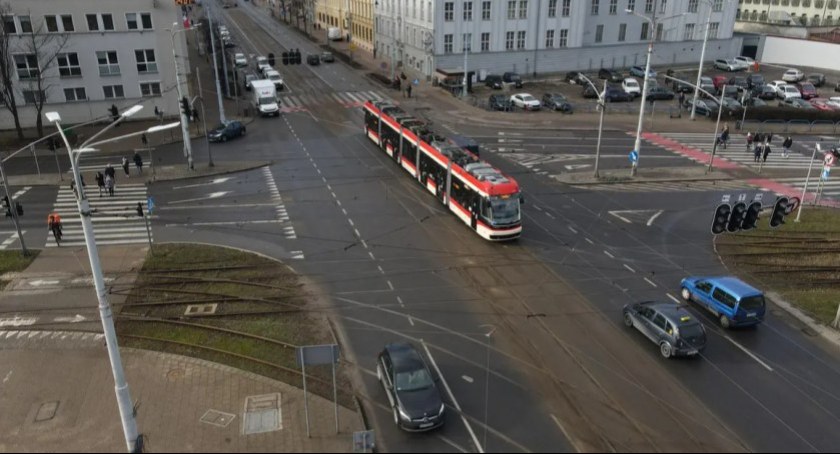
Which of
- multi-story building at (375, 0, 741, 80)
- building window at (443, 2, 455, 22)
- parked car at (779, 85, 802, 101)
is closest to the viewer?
parked car at (779, 85, 802, 101)

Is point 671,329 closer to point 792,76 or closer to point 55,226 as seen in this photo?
point 55,226

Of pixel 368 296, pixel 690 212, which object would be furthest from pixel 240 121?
pixel 690 212

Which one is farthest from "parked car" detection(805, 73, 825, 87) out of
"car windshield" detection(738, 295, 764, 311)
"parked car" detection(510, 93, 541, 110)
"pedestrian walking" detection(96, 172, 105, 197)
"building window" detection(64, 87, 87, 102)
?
"building window" detection(64, 87, 87, 102)

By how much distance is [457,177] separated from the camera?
1337 inches

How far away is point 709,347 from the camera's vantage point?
74.5 ft

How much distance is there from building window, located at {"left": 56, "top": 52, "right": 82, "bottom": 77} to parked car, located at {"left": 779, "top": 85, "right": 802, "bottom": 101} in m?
74.4

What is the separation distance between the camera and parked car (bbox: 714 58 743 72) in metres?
83.4

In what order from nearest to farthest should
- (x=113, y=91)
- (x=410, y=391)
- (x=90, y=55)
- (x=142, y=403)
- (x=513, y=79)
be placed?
(x=410, y=391), (x=142, y=403), (x=90, y=55), (x=113, y=91), (x=513, y=79)

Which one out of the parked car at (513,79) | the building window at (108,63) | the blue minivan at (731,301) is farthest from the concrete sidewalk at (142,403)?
the parked car at (513,79)

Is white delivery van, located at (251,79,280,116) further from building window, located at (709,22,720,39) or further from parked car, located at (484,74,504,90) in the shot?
building window, located at (709,22,720,39)

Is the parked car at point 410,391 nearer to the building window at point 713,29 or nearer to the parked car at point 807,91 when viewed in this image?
the parked car at point 807,91

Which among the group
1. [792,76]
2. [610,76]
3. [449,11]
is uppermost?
[449,11]

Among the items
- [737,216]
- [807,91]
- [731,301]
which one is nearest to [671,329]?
[731,301]

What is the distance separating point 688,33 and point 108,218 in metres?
82.0
